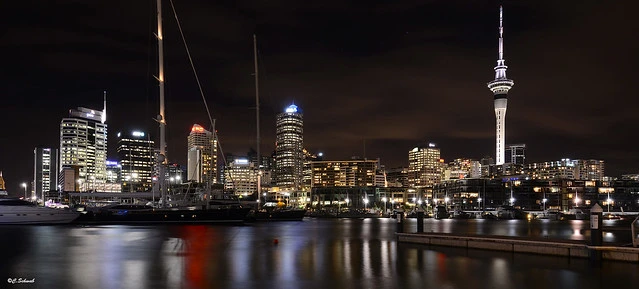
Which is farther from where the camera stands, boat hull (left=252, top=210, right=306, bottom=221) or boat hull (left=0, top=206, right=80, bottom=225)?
boat hull (left=252, top=210, right=306, bottom=221)

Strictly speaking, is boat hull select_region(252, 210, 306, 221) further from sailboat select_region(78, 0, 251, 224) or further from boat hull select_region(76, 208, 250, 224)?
sailboat select_region(78, 0, 251, 224)

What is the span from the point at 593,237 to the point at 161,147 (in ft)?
187

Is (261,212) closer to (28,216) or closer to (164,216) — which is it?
(164,216)

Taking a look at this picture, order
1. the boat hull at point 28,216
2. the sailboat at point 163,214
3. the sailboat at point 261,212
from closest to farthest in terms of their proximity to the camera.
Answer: the boat hull at point 28,216 < the sailboat at point 163,214 < the sailboat at point 261,212

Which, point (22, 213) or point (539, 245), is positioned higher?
point (539, 245)

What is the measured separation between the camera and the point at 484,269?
26047 millimetres

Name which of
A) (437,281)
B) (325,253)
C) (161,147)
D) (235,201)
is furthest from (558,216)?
(437,281)

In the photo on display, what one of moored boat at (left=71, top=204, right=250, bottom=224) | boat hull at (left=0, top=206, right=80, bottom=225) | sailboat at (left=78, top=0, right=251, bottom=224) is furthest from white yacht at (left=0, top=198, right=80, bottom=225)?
sailboat at (left=78, top=0, right=251, bottom=224)

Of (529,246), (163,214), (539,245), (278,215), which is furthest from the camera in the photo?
(278,215)

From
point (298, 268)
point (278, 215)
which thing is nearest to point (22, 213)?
point (278, 215)

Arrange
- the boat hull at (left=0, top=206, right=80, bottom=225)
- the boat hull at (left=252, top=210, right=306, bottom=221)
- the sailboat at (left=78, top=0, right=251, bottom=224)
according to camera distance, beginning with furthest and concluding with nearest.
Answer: the boat hull at (left=252, top=210, right=306, bottom=221)
the sailboat at (left=78, top=0, right=251, bottom=224)
the boat hull at (left=0, top=206, right=80, bottom=225)

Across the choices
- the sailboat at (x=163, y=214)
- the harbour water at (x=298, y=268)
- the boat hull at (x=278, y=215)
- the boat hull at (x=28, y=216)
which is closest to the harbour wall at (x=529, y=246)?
the harbour water at (x=298, y=268)

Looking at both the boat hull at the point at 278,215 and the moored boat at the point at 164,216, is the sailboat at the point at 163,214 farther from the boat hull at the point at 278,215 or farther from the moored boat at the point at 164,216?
the boat hull at the point at 278,215

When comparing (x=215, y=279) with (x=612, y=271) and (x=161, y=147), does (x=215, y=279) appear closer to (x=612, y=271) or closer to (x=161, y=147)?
(x=612, y=271)
